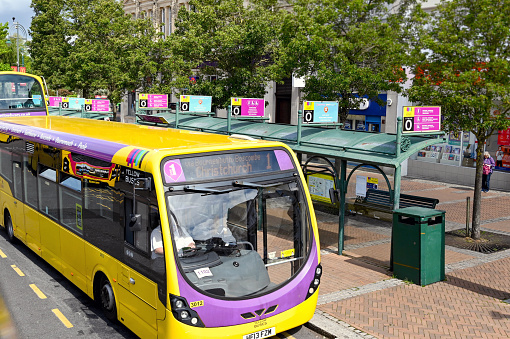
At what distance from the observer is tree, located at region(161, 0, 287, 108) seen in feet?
70.7

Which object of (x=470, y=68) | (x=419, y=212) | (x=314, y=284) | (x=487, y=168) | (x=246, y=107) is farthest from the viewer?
(x=487, y=168)

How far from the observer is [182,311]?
6348mm

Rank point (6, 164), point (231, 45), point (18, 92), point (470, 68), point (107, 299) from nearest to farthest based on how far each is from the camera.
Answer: point (107, 299), point (6, 164), point (470, 68), point (18, 92), point (231, 45)

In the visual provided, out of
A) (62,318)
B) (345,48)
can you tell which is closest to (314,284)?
(62,318)

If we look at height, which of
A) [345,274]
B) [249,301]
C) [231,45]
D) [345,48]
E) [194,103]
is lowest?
[345,274]

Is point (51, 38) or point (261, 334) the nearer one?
point (261, 334)

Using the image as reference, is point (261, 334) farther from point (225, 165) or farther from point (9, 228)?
point (9, 228)

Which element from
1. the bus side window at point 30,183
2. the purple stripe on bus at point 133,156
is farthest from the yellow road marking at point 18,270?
the purple stripe on bus at point 133,156

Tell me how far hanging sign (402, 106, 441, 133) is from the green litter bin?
1.81 meters

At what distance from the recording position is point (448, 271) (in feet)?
36.5

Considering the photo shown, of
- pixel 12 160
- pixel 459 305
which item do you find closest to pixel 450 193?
pixel 459 305

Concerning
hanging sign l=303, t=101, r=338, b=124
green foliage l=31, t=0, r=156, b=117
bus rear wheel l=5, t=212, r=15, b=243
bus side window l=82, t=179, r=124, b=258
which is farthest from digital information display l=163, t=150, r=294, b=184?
green foliage l=31, t=0, r=156, b=117

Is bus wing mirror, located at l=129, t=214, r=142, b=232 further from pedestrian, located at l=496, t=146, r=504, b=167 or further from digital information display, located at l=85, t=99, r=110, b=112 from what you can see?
digital information display, located at l=85, t=99, r=110, b=112

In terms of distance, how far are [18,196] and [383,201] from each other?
32.1 feet
